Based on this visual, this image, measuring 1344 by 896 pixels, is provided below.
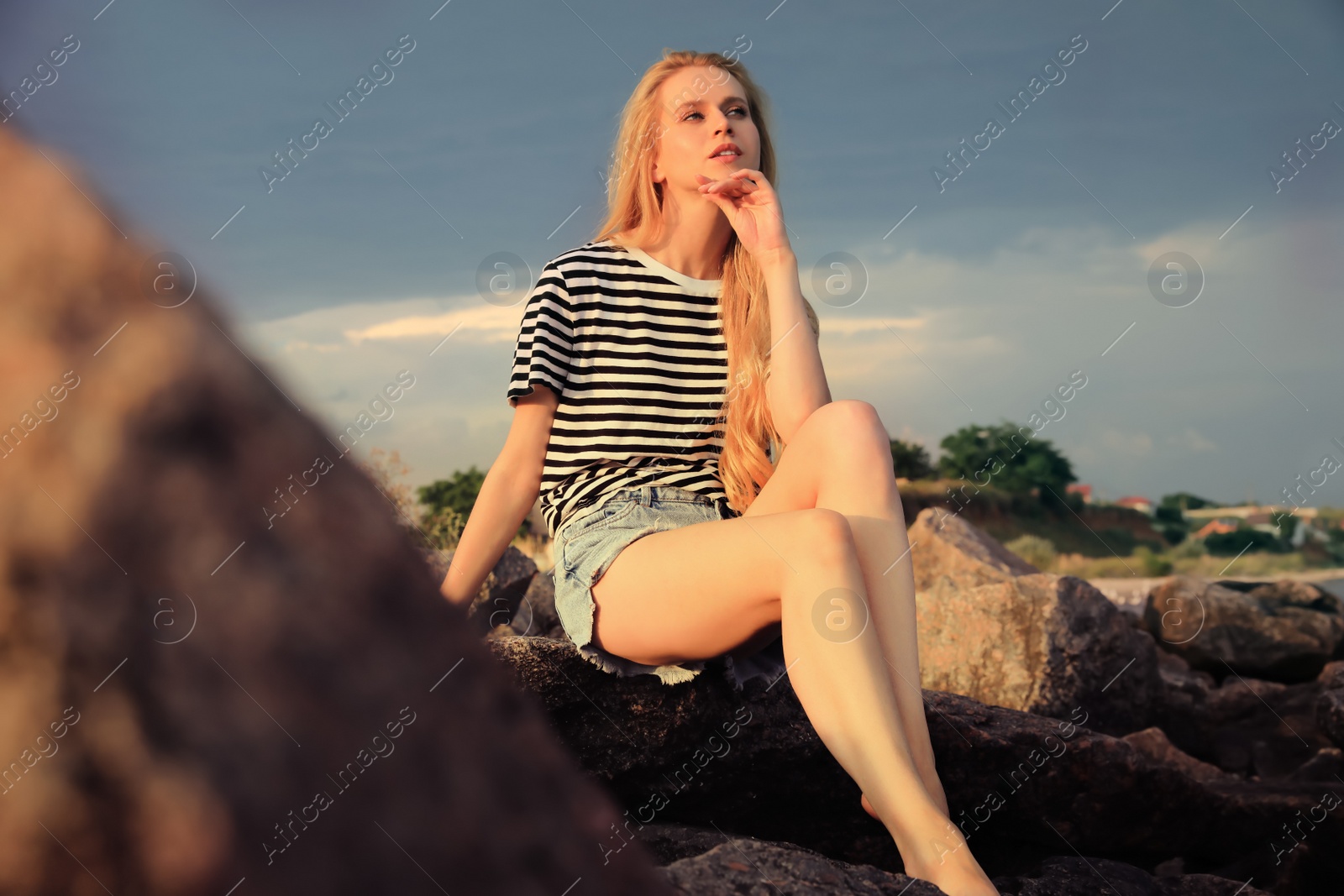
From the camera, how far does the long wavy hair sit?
354cm

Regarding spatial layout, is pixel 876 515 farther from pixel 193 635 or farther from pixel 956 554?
pixel 956 554

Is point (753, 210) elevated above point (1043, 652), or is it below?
above

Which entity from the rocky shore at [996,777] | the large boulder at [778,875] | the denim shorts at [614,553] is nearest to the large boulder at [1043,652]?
the rocky shore at [996,777]

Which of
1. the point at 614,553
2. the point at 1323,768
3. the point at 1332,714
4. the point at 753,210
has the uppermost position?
the point at 753,210

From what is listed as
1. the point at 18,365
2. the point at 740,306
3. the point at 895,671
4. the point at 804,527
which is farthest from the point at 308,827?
the point at 740,306

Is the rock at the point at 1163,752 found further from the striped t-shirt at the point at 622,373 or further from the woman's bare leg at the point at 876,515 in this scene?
the striped t-shirt at the point at 622,373

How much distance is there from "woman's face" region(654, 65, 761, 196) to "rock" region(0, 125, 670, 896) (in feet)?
10.9

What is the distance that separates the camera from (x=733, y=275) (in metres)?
3.79

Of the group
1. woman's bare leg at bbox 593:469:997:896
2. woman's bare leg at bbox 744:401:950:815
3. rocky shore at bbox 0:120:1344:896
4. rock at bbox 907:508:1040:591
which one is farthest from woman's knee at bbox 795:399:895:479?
rock at bbox 907:508:1040:591

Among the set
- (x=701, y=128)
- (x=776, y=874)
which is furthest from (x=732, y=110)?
(x=776, y=874)

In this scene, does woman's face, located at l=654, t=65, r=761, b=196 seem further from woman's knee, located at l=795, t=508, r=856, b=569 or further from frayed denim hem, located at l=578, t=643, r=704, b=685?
frayed denim hem, located at l=578, t=643, r=704, b=685

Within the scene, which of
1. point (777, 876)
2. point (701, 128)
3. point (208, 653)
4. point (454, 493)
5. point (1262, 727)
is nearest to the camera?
point (208, 653)

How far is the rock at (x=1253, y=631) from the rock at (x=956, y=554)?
1304mm

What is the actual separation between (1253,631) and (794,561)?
267 inches
